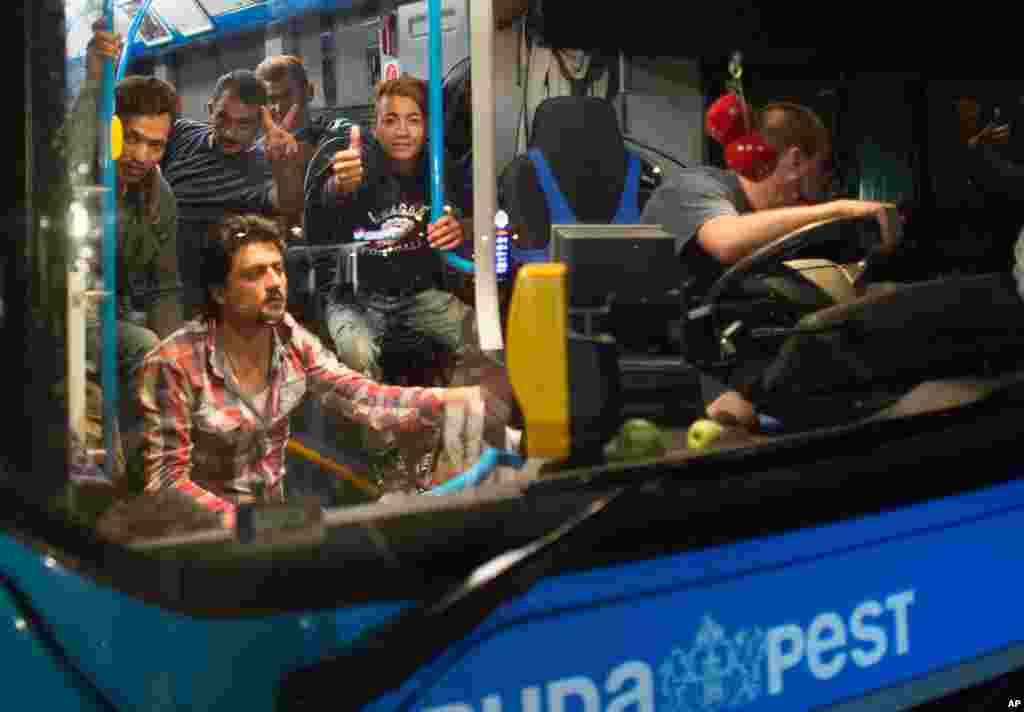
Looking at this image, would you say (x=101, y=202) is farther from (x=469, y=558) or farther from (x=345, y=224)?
(x=345, y=224)

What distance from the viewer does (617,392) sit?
1.48 m

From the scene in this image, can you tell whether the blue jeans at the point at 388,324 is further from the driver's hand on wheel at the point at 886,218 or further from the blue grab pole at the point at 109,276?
the driver's hand on wheel at the point at 886,218

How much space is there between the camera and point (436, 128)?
2762 mm

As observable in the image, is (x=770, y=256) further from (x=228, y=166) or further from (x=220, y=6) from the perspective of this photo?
(x=220, y=6)

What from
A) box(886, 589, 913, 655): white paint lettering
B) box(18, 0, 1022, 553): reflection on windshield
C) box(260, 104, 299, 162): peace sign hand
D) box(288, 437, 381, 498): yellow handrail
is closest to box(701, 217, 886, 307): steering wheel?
box(18, 0, 1022, 553): reflection on windshield

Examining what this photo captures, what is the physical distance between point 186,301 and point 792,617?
1157 mm

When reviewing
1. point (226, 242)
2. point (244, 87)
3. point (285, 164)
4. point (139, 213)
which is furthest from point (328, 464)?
point (244, 87)

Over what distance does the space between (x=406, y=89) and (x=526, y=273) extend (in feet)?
4.78

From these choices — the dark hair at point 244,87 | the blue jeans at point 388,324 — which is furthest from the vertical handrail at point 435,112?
the dark hair at point 244,87

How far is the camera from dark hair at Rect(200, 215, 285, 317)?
2.04 meters

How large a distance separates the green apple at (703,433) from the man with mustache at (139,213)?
772 mm

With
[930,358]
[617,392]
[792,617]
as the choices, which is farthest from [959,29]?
[792,617]

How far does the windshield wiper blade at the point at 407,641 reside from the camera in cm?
121

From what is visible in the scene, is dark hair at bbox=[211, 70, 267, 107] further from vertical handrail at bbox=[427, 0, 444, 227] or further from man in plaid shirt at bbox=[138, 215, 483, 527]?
vertical handrail at bbox=[427, 0, 444, 227]
